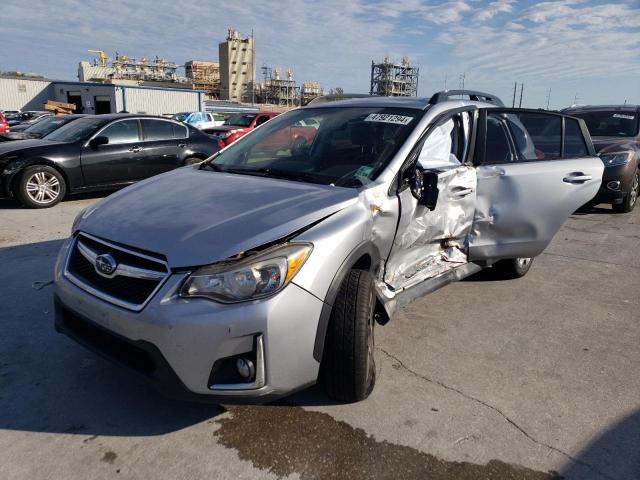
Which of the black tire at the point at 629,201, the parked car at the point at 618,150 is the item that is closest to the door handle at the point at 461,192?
the parked car at the point at 618,150

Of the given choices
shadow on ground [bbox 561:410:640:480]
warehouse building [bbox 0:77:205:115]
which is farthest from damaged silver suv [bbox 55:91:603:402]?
warehouse building [bbox 0:77:205:115]

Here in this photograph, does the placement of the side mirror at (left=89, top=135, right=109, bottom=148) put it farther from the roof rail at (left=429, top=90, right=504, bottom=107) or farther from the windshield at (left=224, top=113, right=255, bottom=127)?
the windshield at (left=224, top=113, right=255, bottom=127)

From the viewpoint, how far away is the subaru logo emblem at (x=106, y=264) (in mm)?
2375

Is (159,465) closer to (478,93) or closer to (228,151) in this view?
(228,151)

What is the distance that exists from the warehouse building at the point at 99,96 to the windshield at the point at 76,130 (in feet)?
105

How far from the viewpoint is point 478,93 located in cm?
443

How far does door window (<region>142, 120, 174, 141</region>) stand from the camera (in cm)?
888

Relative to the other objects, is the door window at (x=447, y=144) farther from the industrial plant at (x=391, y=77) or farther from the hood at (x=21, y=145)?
the industrial plant at (x=391, y=77)

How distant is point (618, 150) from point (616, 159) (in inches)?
9.0

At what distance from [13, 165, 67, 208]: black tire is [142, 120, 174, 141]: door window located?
171cm

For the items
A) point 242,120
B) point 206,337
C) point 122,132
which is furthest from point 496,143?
point 242,120

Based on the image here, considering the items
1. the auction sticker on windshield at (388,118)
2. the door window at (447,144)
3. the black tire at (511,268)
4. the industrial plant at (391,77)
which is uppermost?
the industrial plant at (391,77)

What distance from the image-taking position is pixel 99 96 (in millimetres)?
43656

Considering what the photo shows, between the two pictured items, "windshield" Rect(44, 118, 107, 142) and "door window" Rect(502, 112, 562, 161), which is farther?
"windshield" Rect(44, 118, 107, 142)
